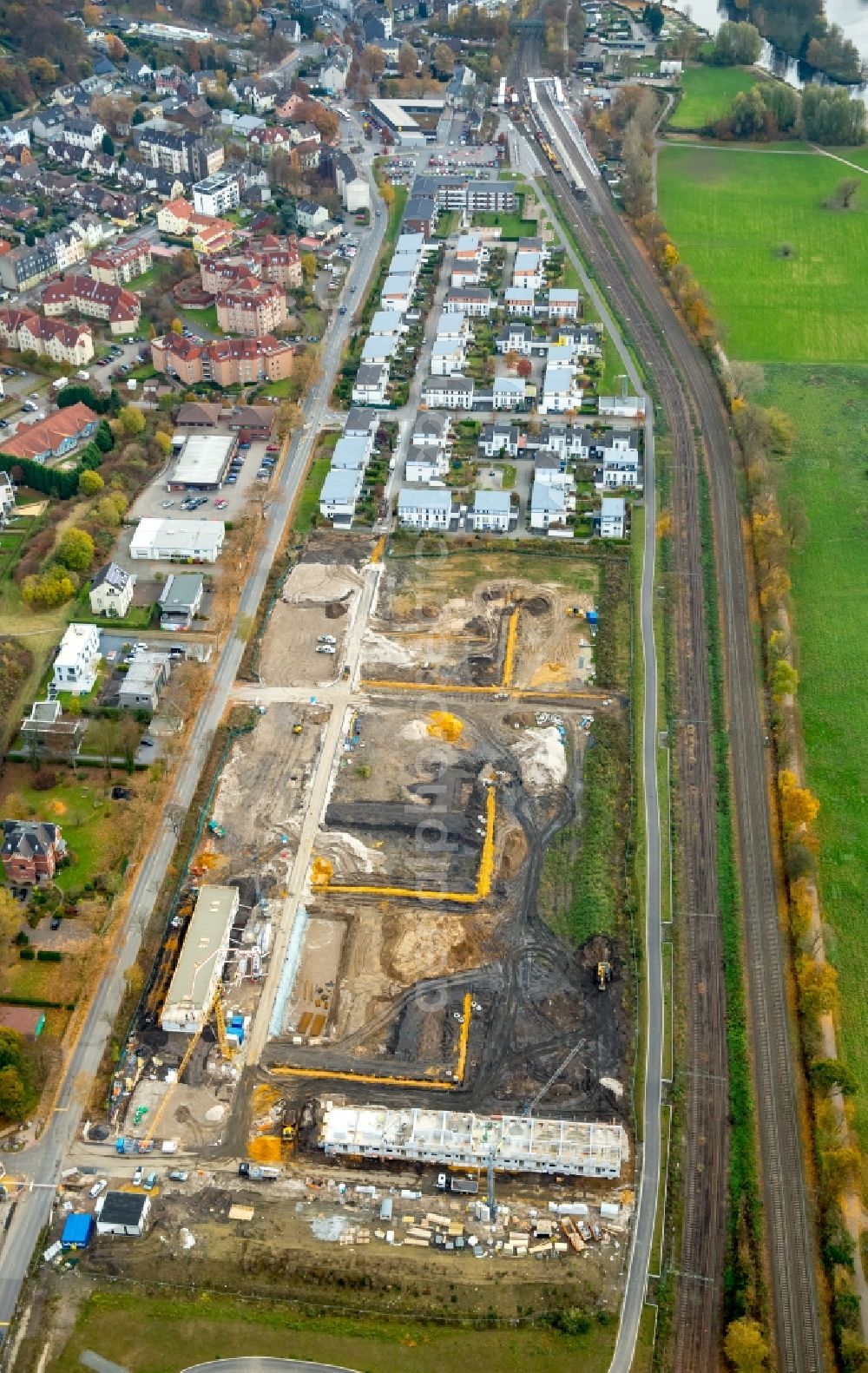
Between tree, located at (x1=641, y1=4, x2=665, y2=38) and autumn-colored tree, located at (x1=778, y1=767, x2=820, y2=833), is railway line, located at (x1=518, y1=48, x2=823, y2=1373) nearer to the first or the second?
autumn-colored tree, located at (x1=778, y1=767, x2=820, y2=833)

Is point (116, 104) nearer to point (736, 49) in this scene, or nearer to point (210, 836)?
point (736, 49)

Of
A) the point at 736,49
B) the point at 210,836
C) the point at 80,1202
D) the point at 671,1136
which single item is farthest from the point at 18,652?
the point at 736,49

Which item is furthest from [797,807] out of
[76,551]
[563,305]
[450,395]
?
[563,305]

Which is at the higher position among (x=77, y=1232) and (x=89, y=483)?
(x=89, y=483)

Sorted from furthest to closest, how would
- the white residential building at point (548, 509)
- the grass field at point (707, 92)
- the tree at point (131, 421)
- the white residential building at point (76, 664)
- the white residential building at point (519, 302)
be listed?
the grass field at point (707, 92) < the white residential building at point (519, 302) < the tree at point (131, 421) < the white residential building at point (548, 509) < the white residential building at point (76, 664)

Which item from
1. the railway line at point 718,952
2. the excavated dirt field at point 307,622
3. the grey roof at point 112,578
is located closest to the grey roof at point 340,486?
the excavated dirt field at point 307,622

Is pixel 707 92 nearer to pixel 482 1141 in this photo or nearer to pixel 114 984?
pixel 114 984

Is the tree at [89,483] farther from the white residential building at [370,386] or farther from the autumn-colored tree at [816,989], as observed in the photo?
the autumn-colored tree at [816,989]
